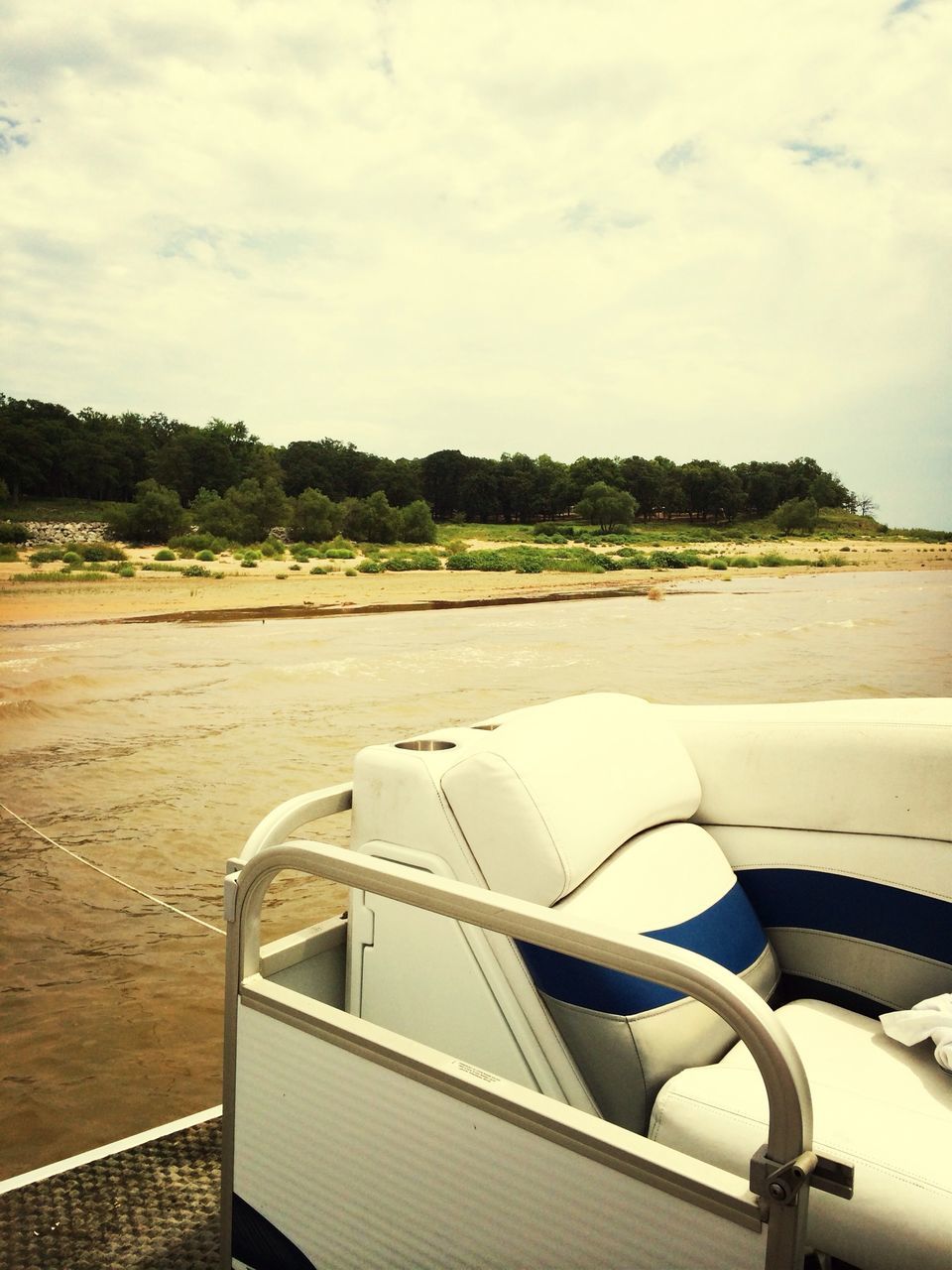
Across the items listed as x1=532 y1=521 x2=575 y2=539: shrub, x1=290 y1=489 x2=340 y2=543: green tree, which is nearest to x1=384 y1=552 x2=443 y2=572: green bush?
x1=290 y1=489 x2=340 y2=543: green tree

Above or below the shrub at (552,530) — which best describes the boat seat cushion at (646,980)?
below

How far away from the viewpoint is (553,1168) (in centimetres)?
101

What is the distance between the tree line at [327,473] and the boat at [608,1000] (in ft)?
102

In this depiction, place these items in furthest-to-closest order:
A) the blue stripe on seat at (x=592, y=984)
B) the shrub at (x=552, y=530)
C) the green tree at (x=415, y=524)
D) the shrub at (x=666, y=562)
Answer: the shrub at (x=552, y=530) → the green tree at (x=415, y=524) → the shrub at (x=666, y=562) → the blue stripe on seat at (x=592, y=984)

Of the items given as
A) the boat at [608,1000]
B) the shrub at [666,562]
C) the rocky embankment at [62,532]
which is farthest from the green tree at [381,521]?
the boat at [608,1000]

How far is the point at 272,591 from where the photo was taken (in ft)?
69.3

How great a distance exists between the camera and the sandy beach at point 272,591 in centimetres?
1767

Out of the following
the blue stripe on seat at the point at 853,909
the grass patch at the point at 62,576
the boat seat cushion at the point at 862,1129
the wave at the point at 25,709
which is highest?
the blue stripe on seat at the point at 853,909

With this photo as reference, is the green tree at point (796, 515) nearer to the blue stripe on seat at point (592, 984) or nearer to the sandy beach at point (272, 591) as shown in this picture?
the sandy beach at point (272, 591)

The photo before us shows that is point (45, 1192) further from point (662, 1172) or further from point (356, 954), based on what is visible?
point (662, 1172)

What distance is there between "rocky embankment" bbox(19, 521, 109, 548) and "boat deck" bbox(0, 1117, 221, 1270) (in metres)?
28.9

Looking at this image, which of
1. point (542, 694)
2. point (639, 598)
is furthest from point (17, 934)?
point (639, 598)

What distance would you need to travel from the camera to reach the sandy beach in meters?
17.7

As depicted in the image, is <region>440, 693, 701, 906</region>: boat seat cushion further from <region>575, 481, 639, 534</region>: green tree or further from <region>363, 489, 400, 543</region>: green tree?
<region>575, 481, 639, 534</region>: green tree
